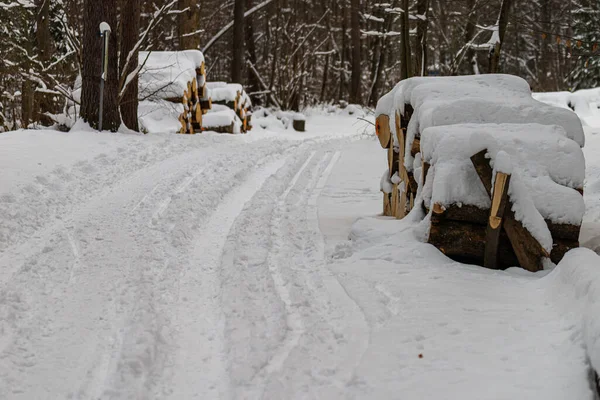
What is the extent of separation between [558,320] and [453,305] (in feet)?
1.94

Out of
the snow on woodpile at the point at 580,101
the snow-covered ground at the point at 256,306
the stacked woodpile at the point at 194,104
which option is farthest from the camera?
the snow on woodpile at the point at 580,101

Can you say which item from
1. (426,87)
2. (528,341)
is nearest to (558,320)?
(528,341)

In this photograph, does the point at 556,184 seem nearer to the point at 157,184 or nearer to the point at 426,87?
the point at 426,87

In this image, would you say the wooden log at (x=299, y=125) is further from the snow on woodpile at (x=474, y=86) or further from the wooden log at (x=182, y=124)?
the snow on woodpile at (x=474, y=86)

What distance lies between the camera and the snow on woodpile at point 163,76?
12508mm

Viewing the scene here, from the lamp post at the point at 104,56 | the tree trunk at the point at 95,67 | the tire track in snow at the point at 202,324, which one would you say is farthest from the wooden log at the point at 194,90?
the tire track in snow at the point at 202,324

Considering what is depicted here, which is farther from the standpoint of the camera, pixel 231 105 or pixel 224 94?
pixel 231 105

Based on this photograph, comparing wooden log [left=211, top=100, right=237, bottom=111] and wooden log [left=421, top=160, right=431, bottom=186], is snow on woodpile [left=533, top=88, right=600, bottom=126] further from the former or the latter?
wooden log [left=421, top=160, right=431, bottom=186]

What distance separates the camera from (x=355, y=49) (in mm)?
25734

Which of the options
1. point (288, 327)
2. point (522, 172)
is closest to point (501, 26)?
point (522, 172)

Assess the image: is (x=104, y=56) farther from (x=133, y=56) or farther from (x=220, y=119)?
(x=220, y=119)

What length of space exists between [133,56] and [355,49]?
640 inches

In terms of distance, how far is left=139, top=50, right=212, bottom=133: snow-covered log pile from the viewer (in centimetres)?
1259

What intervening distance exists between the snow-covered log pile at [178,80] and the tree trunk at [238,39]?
635 centimetres
